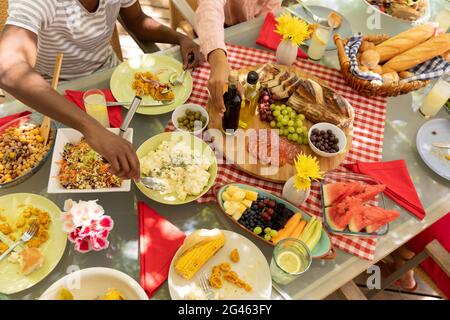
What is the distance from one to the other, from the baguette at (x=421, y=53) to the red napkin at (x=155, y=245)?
126 centimetres

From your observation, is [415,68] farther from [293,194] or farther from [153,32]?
[153,32]

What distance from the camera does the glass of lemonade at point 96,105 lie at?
56.6 inches

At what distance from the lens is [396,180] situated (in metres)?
1.49

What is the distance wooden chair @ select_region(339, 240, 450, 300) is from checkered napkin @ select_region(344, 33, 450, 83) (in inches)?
28.7

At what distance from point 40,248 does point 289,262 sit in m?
0.80

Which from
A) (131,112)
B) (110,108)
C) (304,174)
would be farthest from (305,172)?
(110,108)

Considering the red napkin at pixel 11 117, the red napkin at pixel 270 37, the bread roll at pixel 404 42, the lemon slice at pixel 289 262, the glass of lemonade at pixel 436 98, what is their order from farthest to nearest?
the red napkin at pixel 270 37 → the bread roll at pixel 404 42 → the glass of lemonade at pixel 436 98 → the red napkin at pixel 11 117 → the lemon slice at pixel 289 262

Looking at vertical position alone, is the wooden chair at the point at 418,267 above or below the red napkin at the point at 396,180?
below

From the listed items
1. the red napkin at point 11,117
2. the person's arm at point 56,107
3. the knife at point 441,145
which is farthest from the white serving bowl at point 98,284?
the knife at point 441,145

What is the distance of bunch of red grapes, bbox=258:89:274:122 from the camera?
5.21 ft

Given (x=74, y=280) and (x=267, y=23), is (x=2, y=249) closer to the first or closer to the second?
(x=74, y=280)

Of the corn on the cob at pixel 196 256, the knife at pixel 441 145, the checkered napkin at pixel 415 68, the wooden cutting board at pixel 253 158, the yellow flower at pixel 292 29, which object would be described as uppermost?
the yellow flower at pixel 292 29

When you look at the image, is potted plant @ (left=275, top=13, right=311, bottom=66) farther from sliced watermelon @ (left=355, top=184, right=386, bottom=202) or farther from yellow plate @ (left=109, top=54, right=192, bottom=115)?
sliced watermelon @ (left=355, top=184, right=386, bottom=202)

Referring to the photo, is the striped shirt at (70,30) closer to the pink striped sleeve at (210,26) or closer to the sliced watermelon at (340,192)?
the pink striped sleeve at (210,26)
